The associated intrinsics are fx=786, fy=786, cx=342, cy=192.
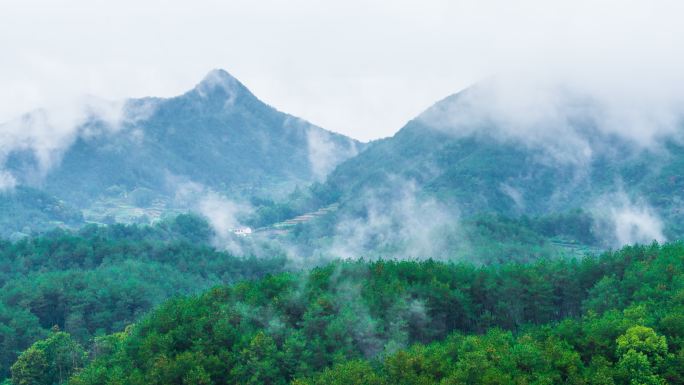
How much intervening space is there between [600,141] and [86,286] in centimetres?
7617

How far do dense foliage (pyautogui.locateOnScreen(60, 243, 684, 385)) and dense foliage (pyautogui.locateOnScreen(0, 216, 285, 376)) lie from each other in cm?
1304

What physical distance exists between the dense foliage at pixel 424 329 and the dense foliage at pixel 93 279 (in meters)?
13.0

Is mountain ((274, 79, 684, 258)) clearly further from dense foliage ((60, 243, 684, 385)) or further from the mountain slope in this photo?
dense foliage ((60, 243, 684, 385))

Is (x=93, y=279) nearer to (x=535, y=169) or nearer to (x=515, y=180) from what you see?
(x=515, y=180)

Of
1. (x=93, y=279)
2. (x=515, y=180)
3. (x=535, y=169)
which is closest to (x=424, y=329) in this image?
(x=93, y=279)

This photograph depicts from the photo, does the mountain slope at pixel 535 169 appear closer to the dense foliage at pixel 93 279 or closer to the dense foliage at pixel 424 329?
the dense foliage at pixel 93 279

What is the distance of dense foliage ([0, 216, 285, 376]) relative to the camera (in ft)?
209

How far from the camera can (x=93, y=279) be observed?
72.8 m

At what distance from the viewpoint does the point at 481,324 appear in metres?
47.9

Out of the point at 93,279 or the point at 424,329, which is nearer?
the point at 424,329

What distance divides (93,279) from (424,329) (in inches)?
1521

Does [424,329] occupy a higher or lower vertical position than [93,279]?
lower

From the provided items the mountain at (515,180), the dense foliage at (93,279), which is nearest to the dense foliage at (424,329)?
the dense foliage at (93,279)

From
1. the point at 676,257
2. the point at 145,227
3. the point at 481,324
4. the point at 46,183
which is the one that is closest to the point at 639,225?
the point at 676,257
